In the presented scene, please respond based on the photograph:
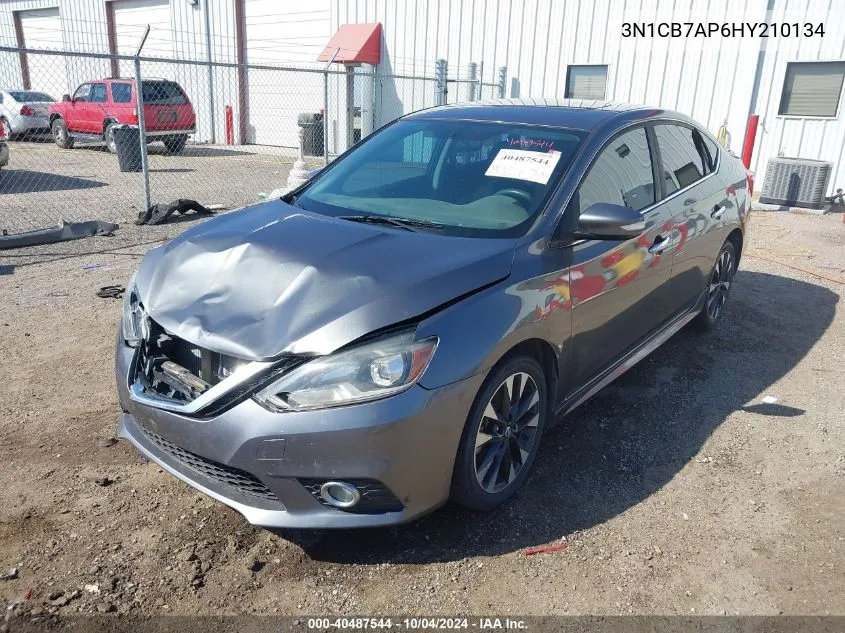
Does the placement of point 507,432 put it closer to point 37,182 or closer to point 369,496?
point 369,496

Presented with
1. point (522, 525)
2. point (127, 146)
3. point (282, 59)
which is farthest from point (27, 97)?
point (522, 525)

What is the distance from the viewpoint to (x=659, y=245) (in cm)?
376

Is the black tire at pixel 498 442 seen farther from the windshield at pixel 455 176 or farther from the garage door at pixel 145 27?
the garage door at pixel 145 27

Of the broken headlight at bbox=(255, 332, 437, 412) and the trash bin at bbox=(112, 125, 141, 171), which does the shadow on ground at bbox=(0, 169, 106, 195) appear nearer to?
the trash bin at bbox=(112, 125, 141, 171)

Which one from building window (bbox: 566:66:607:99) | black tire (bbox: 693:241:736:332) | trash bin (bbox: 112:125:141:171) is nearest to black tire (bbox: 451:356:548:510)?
black tire (bbox: 693:241:736:332)

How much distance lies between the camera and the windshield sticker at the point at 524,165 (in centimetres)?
323

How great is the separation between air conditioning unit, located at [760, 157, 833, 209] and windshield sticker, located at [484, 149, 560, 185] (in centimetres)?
997

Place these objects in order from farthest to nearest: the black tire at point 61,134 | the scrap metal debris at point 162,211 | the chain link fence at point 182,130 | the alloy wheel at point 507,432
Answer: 1. the black tire at point 61,134
2. the chain link fence at point 182,130
3. the scrap metal debris at point 162,211
4. the alloy wheel at point 507,432

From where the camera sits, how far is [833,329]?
552cm

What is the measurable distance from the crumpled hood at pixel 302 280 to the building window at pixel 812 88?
11.9 m

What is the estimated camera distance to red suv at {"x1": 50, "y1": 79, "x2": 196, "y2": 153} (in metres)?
17.4

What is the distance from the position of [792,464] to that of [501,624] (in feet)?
6.63

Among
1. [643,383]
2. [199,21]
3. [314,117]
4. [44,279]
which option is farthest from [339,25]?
[643,383]

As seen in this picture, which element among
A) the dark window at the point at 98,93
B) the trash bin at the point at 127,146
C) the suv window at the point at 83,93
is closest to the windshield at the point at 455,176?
the trash bin at the point at 127,146
